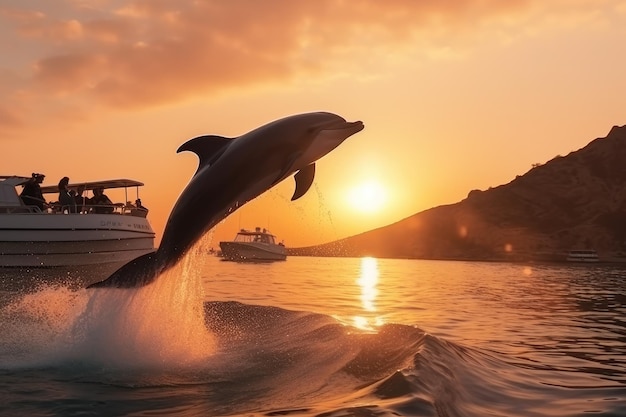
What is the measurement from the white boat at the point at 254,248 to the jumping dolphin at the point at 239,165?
211 ft

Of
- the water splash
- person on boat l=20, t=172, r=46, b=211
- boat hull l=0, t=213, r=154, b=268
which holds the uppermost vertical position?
person on boat l=20, t=172, r=46, b=211

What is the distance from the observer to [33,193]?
25172 millimetres

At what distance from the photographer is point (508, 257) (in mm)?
144750

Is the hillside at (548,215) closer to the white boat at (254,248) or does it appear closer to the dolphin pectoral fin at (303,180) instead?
the white boat at (254,248)

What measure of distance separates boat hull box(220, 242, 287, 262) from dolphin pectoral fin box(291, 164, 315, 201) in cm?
6392

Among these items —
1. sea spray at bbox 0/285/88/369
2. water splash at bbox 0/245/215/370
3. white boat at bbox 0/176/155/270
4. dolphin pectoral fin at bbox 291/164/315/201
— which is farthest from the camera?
white boat at bbox 0/176/155/270

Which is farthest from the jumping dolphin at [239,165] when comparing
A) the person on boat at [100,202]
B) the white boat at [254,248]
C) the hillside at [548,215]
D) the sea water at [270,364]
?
the hillside at [548,215]

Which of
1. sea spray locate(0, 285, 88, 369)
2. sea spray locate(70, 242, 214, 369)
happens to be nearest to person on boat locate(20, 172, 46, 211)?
sea spray locate(0, 285, 88, 369)

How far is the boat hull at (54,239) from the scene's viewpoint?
24094 millimetres

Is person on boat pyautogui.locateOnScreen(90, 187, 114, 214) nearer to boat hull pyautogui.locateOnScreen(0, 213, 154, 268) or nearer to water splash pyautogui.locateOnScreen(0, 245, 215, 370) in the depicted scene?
boat hull pyautogui.locateOnScreen(0, 213, 154, 268)

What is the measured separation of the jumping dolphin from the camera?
344 inches

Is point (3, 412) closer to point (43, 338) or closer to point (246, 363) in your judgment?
point (246, 363)

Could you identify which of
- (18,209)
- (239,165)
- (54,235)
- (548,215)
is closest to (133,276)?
(239,165)

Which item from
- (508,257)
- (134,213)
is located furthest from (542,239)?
(134,213)
